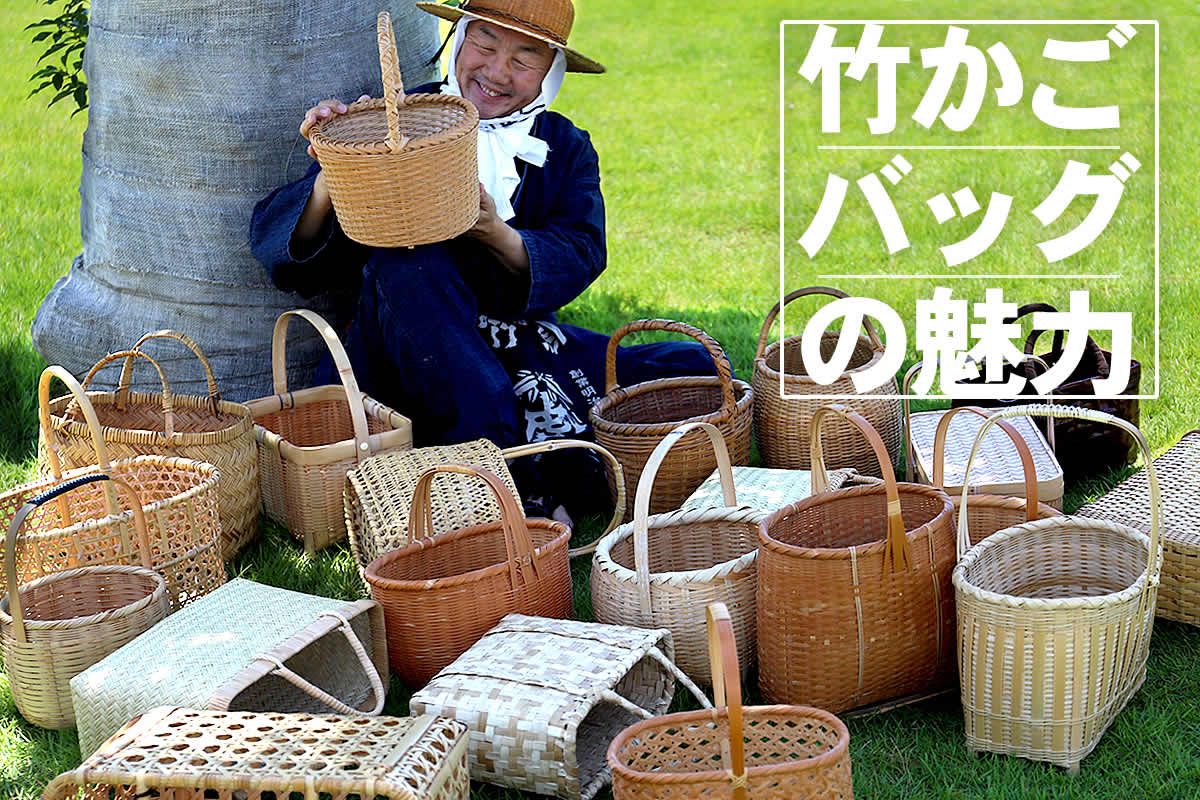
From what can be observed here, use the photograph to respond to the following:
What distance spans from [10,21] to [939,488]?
1139 cm

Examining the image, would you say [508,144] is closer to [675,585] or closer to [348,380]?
[348,380]

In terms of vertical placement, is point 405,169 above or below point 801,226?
above

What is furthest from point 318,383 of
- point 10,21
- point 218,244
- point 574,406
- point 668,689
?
point 10,21

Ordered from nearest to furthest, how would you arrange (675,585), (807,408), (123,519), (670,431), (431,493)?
(675,585)
(123,519)
(431,493)
(670,431)
(807,408)

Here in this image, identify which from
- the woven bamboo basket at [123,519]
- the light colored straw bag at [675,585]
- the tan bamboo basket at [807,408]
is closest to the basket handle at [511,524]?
the light colored straw bag at [675,585]

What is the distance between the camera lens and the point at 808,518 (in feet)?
9.60

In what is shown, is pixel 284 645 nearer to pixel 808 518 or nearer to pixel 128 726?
pixel 128 726

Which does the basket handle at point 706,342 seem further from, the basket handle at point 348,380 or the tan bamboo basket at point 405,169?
the basket handle at point 348,380

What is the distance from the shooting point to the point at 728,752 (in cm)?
225

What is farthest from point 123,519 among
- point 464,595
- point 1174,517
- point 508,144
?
point 1174,517

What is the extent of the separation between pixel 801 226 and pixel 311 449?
469 centimetres

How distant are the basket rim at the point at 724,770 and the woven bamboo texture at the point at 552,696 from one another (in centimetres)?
15

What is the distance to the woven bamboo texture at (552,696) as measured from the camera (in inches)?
96.7

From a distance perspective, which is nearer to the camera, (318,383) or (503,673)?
(503,673)
